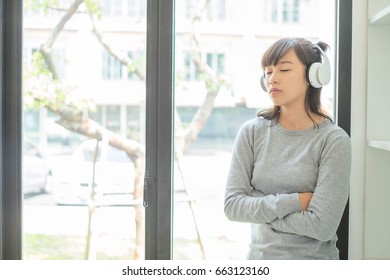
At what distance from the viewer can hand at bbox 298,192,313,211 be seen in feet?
4.88

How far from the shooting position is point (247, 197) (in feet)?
5.05

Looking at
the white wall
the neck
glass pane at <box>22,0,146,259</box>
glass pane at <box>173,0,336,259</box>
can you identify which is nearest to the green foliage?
glass pane at <box>22,0,146,259</box>

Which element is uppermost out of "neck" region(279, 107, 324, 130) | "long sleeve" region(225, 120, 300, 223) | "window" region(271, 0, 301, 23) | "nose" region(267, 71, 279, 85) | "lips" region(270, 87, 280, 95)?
"window" region(271, 0, 301, 23)

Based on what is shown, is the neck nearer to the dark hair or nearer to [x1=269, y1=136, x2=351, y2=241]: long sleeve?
the dark hair

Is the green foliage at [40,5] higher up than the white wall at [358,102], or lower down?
higher up

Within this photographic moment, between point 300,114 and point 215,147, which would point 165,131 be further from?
point 300,114

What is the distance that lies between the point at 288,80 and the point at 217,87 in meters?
0.38

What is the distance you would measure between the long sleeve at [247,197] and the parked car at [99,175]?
1.68ft

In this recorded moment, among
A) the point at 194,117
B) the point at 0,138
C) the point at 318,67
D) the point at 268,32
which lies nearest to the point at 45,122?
the point at 0,138

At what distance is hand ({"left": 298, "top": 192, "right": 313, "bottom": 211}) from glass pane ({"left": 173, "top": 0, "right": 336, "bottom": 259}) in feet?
1.48

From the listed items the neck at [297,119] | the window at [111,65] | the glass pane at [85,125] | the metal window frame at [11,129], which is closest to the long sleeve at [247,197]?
the neck at [297,119]

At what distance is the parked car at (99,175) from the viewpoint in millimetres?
1919

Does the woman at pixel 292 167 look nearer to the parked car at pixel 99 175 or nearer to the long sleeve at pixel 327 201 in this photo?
the long sleeve at pixel 327 201

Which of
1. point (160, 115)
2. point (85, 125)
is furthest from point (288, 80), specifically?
point (85, 125)
